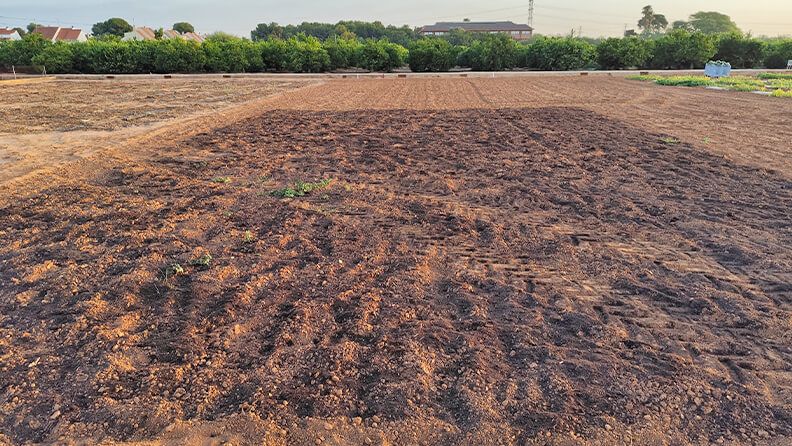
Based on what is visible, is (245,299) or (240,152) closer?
(245,299)

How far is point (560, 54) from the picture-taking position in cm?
3206

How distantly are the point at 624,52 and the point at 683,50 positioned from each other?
3680 mm

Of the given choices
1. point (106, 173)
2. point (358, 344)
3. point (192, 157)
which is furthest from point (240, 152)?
point (358, 344)

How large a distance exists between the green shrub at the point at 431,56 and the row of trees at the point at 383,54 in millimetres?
62

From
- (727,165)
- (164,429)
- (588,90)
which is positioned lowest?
(164,429)

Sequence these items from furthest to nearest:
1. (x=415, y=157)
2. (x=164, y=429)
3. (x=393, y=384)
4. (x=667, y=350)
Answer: (x=415, y=157) < (x=667, y=350) < (x=393, y=384) < (x=164, y=429)

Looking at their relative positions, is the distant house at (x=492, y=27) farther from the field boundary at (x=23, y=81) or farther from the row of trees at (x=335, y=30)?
the field boundary at (x=23, y=81)

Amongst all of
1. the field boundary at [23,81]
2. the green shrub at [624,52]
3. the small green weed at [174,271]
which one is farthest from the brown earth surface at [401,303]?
the green shrub at [624,52]

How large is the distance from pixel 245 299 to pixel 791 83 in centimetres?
2425

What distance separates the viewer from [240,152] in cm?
848

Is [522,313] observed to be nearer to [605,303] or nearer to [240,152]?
[605,303]

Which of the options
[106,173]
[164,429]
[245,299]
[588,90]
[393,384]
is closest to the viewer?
[164,429]

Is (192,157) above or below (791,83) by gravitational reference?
below

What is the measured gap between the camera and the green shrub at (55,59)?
28.8 metres
